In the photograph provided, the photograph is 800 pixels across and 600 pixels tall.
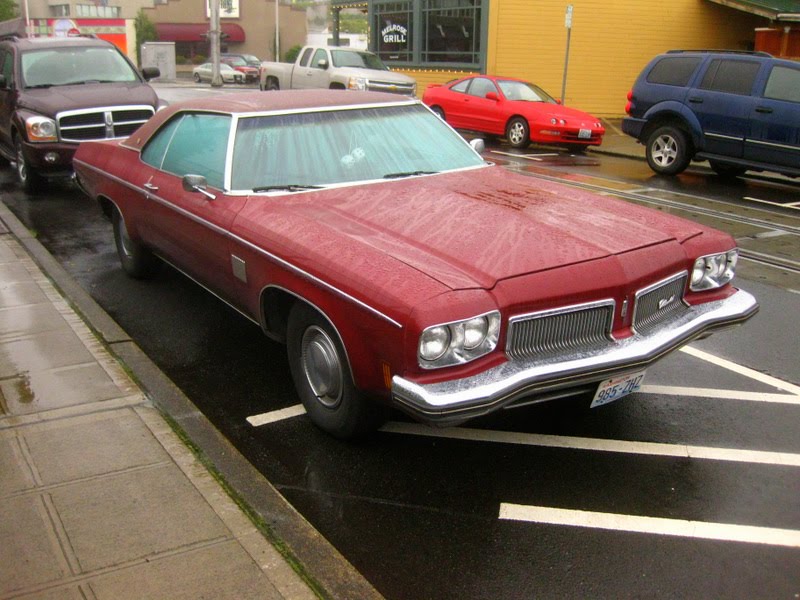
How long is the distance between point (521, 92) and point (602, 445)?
47.6 feet

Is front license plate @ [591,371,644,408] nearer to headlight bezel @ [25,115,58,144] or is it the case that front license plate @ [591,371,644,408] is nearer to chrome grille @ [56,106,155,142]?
chrome grille @ [56,106,155,142]

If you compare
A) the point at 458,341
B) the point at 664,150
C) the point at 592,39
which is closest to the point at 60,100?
the point at 458,341

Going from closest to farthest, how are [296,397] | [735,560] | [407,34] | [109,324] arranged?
[735,560] < [296,397] < [109,324] < [407,34]

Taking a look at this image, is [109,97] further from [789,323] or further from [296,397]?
[789,323]

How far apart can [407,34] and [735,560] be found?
2639cm

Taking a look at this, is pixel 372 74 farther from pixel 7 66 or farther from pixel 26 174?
pixel 26 174

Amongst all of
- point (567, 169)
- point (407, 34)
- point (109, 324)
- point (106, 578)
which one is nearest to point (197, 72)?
point (407, 34)

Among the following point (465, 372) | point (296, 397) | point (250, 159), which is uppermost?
point (250, 159)

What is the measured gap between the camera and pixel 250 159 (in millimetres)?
5098

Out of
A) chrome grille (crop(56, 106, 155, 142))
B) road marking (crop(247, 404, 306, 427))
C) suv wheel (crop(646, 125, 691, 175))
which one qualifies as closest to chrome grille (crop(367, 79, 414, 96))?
suv wheel (crop(646, 125, 691, 175))

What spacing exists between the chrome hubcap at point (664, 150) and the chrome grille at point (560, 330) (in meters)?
10.5

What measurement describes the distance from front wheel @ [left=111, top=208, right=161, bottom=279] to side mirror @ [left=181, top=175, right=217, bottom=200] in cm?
184

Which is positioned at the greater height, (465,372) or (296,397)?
(465,372)

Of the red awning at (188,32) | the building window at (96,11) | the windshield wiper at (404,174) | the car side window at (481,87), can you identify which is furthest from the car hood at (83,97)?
the building window at (96,11)
